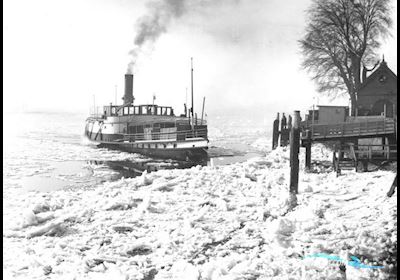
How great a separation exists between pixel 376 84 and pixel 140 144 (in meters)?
15.8

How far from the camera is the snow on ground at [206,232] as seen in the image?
411 cm

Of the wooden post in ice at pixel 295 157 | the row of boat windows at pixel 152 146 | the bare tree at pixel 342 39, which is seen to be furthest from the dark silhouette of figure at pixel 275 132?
the wooden post in ice at pixel 295 157

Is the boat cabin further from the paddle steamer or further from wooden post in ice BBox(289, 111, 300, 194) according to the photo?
wooden post in ice BBox(289, 111, 300, 194)

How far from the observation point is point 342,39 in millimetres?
19266

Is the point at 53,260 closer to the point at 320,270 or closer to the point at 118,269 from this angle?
the point at 118,269

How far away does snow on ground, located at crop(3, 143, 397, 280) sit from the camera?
13.5 ft

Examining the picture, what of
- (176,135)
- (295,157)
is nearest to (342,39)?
(176,135)

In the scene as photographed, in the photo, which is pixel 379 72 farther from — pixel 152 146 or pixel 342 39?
pixel 152 146

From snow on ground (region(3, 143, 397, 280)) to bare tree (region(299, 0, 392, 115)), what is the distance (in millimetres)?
10681

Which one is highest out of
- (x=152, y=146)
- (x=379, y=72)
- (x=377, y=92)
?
(x=379, y=72)

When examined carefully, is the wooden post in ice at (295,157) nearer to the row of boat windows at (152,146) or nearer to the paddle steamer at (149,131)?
the paddle steamer at (149,131)

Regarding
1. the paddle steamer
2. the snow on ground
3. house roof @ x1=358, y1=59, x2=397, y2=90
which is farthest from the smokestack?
the snow on ground

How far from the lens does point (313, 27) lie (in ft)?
62.7

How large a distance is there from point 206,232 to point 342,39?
17.4m
